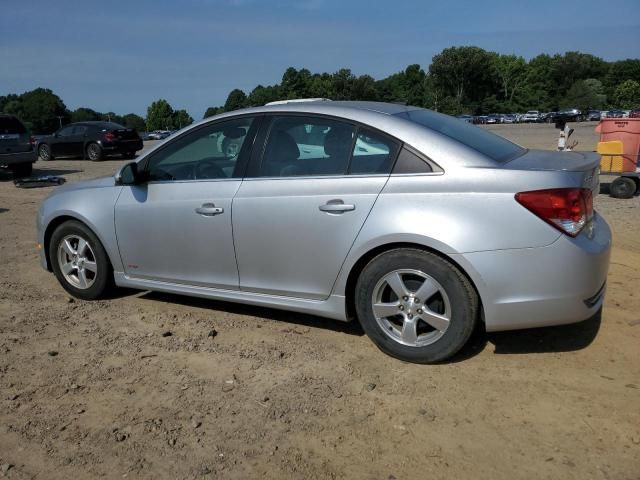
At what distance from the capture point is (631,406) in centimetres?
314

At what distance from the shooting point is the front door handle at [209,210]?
13.8 feet

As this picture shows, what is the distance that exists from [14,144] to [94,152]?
5.95m

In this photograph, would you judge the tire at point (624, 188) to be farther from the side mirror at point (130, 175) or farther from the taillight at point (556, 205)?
the side mirror at point (130, 175)

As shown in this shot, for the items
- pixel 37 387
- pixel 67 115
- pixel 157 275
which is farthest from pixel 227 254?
pixel 67 115

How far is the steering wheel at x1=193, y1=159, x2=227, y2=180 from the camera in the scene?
14.4 ft

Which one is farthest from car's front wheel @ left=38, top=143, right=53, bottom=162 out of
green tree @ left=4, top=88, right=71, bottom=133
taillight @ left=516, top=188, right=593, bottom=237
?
green tree @ left=4, top=88, right=71, bottom=133

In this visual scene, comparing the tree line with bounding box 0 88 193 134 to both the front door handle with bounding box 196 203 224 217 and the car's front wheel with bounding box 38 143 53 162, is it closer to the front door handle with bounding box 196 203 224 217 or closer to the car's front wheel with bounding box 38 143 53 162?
the car's front wheel with bounding box 38 143 53 162

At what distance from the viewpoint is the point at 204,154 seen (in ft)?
14.8

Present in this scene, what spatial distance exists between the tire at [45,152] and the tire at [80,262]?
19.0 metres

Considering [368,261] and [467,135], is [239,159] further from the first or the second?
[467,135]

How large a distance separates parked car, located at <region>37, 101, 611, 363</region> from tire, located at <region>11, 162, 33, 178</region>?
1296 centimetres

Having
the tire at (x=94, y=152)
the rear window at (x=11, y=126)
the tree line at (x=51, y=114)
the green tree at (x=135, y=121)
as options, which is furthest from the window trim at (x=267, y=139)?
the green tree at (x=135, y=121)

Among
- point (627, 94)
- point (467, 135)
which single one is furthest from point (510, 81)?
point (467, 135)

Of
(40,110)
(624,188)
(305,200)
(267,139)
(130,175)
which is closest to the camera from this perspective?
(305,200)
